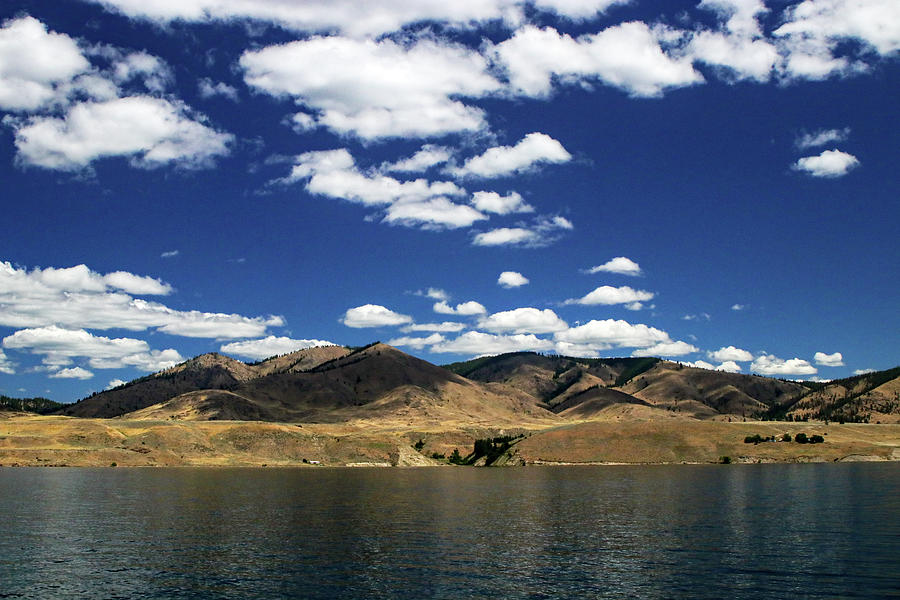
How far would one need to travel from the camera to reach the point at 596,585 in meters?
51.3

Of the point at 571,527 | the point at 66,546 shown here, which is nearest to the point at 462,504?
the point at 571,527

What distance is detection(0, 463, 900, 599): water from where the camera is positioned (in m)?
50.9

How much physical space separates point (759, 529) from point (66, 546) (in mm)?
69654

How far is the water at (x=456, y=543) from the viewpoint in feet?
167

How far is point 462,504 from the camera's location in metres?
104

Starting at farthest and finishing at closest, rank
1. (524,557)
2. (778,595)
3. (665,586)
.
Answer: (524,557) < (665,586) < (778,595)

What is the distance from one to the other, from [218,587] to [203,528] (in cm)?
3092

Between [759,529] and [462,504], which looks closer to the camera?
[759,529]

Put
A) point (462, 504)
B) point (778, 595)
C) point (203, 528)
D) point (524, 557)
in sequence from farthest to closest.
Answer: point (462, 504)
point (203, 528)
point (524, 557)
point (778, 595)

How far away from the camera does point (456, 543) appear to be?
68812 mm

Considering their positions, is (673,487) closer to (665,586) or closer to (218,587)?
(665,586)

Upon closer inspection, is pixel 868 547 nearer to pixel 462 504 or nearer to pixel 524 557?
pixel 524 557

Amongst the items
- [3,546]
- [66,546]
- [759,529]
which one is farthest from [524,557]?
[3,546]

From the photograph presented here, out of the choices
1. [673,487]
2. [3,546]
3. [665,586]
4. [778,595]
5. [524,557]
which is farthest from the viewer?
[673,487]
